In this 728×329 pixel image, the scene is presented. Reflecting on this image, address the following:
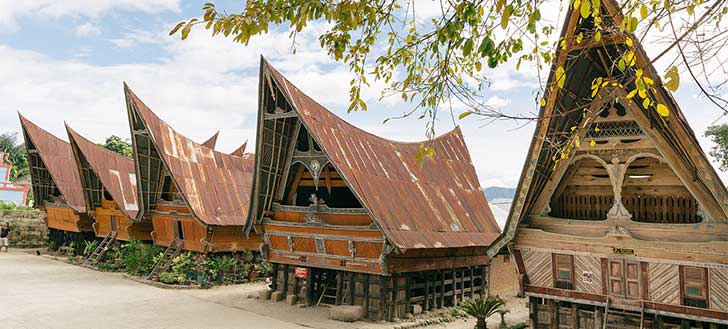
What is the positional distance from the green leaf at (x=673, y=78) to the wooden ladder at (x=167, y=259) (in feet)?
69.3

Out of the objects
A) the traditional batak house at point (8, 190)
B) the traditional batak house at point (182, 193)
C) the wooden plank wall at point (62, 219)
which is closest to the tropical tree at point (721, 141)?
the traditional batak house at point (182, 193)

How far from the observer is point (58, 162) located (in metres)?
31.4

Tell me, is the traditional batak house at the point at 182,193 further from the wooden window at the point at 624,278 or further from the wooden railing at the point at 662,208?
the wooden railing at the point at 662,208

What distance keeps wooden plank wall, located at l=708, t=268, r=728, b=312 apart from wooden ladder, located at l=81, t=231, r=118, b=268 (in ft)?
83.2

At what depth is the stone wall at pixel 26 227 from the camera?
113ft

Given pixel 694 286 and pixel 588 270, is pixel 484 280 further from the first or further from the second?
pixel 694 286

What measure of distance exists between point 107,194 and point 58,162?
17.8 feet

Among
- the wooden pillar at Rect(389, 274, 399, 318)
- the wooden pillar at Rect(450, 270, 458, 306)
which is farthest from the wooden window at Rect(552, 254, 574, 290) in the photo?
the wooden pillar at Rect(450, 270, 458, 306)

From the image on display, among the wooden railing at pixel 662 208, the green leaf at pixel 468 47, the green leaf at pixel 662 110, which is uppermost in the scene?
the green leaf at pixel 468 47

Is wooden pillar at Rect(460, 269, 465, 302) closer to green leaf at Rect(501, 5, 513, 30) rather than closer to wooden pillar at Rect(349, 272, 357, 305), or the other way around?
wooden pillar at Rect(349, 272, 357, 305)

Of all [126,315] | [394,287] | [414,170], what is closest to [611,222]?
[394,287]

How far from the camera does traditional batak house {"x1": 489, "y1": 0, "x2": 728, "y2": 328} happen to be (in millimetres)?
9531

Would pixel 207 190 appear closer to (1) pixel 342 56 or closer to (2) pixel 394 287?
(2) pixel 394 287

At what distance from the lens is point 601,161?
10.6m
